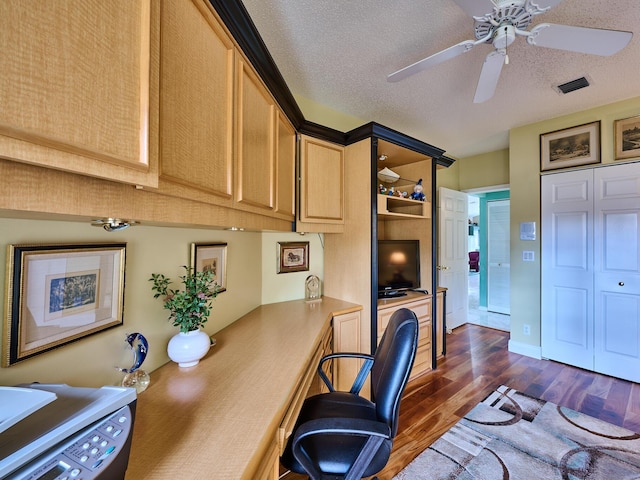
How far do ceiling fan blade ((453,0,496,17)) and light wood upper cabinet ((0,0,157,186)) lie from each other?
1334 millimetres

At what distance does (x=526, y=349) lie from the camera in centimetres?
323

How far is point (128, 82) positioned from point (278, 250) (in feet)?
6.03

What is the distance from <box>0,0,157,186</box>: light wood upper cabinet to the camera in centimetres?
38

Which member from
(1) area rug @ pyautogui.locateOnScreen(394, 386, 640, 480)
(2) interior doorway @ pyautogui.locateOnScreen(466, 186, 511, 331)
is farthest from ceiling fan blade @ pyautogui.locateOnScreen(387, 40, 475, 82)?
(2) interior doorway @ pyautogui.locateOnScreen(466, 186, 511, 331)

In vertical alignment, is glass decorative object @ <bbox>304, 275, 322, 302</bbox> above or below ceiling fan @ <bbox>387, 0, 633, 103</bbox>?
below

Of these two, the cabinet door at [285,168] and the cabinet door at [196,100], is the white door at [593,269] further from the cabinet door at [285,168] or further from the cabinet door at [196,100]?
the cabinet door at [196,100]

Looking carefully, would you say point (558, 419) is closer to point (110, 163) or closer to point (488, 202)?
point (110, 163)

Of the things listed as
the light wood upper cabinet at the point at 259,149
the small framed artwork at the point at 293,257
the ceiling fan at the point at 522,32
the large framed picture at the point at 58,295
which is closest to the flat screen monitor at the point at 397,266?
the small framed artwork at the point at 293,257

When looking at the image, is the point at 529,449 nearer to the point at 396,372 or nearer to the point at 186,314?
the point at 396,372

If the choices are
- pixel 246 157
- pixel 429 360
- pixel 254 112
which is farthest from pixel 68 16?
pixel 429 360

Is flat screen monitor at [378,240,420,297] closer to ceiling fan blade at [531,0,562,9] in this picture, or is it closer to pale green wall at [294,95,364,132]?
pale green wall at [294,95,364,132]

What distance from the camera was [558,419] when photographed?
2.06 metres

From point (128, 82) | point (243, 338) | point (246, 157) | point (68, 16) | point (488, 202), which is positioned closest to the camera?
point (68, 16)

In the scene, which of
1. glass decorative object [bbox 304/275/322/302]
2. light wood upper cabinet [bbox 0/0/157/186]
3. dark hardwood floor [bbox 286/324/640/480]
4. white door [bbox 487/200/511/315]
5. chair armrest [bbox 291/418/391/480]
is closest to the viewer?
light wood upper cabinet [bbox 0/0/157/186]
